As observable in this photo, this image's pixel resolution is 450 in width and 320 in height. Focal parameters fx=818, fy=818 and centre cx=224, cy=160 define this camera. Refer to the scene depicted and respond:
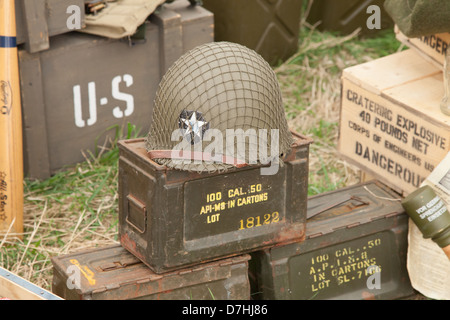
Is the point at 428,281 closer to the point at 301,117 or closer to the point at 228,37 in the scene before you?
the point at 301,117

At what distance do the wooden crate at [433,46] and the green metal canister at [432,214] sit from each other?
75 cm

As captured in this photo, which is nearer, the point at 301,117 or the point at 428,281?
the point at 428,281

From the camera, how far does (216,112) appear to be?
300 centimetres

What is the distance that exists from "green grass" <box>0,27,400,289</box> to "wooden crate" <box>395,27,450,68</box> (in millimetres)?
910

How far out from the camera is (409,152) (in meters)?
3.84

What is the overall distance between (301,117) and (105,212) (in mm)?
1563

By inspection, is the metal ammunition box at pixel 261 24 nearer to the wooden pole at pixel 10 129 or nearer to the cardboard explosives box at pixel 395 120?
the cardboard explosives box at pixel 395 120

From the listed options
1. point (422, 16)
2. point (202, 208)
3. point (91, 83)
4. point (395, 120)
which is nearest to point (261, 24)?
point (91, 83)

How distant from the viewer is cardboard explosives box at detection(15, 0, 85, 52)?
4031mm

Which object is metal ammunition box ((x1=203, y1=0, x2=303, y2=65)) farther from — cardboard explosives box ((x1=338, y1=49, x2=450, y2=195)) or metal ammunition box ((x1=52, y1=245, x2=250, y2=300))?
metal ammunition box ((x1=52, y1=245, x2=250, y2=300))

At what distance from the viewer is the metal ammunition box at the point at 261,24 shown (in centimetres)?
Result: 514

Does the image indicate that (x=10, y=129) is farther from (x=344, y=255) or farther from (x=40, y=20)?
(x=344, y=255)

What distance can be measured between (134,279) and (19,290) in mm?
429

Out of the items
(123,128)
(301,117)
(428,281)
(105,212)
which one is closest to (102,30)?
(123,128)
